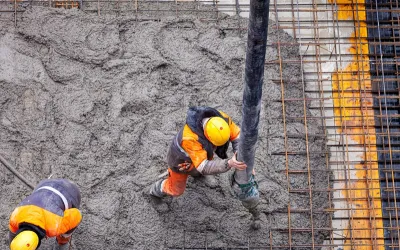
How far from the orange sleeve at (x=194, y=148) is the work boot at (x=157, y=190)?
0.73 meters

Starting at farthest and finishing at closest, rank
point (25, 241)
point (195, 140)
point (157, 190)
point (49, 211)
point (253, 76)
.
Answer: point (157, 190), point (195, 140), point (49, 211), point (25, 241), point (253, 76)

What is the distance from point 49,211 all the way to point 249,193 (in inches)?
82.4

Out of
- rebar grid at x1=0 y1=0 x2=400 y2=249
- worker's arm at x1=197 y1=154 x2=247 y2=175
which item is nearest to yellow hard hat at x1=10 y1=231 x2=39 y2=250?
worker's arm at x1=197 y1=154 x2=247 y2=175

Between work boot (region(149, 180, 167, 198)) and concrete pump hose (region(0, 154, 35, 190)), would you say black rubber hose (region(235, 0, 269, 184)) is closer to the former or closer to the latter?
work boot (region(149, 180, 167, 198))

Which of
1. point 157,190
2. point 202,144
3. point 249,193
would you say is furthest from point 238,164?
point 157,190

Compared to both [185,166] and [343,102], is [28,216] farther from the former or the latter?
[343,102]

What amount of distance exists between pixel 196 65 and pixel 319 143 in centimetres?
177

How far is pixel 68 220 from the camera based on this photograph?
7.75 m

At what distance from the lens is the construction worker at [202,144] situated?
792cm

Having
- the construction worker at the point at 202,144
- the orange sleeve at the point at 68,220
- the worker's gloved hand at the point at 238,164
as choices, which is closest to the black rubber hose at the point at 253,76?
the worker's gloved hand at the point at 238,164

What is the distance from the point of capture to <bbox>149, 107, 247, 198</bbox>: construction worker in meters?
7.92

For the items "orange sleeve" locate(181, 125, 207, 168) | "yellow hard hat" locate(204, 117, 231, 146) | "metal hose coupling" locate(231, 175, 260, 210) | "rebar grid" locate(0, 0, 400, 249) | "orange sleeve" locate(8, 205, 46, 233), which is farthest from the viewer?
"rebar grid" locate(0, 0, 400, 249)

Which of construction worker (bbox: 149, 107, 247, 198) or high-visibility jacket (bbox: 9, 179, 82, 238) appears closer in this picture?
high-visibility jacket (bbox: 9, 179, 82, 238)

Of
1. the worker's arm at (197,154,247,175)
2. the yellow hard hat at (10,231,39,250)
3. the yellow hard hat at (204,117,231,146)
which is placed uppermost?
the yellow hard hat at (204,117,231,146)
